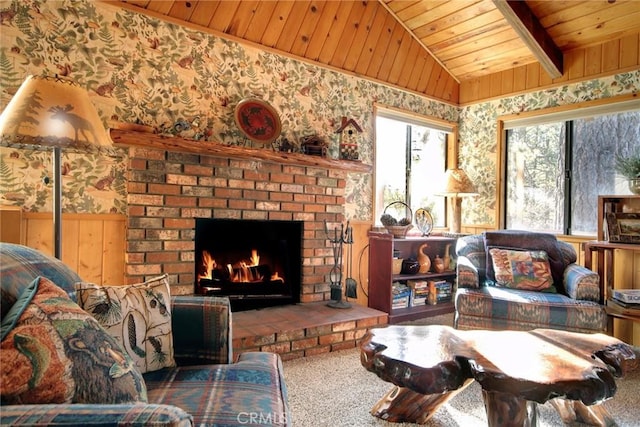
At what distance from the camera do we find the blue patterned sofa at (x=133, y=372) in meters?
0.67

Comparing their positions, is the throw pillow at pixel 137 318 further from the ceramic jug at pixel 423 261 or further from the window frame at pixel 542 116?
the window frame at pixel 542 116

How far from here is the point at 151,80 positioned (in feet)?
8.57

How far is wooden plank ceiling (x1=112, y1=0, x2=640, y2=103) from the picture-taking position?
9.82ft

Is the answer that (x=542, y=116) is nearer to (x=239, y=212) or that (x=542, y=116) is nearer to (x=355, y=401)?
(x=239, y=212)

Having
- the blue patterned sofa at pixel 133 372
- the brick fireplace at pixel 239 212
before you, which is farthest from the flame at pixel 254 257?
the blue patterned sofa at pixel 133 372

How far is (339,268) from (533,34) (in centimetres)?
282

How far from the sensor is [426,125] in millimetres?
4281

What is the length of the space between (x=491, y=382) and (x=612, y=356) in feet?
2.04

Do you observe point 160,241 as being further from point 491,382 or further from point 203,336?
point 491,382

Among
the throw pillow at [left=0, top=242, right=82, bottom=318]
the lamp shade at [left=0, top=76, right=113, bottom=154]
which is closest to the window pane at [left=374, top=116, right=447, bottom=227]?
the lamp shade at [left=0, top=76, right=113, bottom=154]

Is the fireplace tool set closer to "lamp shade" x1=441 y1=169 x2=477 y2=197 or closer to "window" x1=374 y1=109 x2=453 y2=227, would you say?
"window" x1=374 y1=109 x2=453 y2=227

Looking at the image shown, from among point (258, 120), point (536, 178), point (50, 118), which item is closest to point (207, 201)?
point (258, 120)

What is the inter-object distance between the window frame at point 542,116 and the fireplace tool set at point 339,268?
1905 millimetres

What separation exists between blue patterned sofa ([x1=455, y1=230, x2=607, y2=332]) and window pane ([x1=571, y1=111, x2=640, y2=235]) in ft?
2.83
